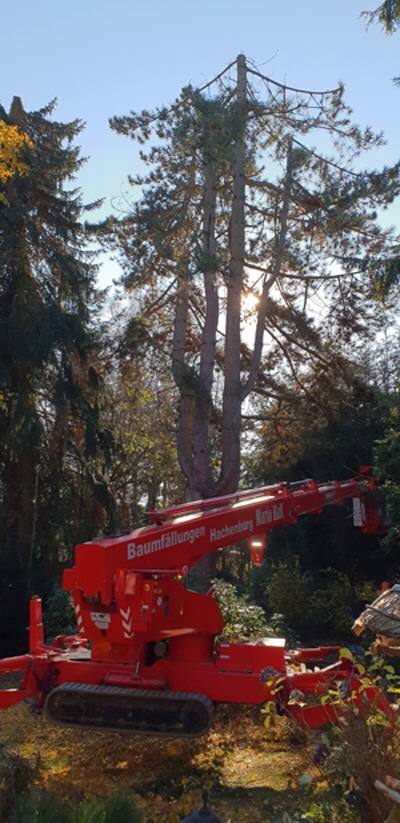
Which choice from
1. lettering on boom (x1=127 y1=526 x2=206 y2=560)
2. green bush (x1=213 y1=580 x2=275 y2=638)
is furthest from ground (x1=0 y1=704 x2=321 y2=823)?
lettering on boom (x1=127 y1=526 x2=206 y2=560)

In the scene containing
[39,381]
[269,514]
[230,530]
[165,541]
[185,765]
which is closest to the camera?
[185,765]

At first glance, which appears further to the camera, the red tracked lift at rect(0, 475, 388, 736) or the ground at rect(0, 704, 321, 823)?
the red tracked lift at rect(0, 475, 388, 736)

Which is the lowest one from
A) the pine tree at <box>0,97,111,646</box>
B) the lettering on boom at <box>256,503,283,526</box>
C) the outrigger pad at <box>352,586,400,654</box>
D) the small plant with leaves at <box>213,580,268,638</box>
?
the small plant with leaves at <box>213,580,268,638</box>

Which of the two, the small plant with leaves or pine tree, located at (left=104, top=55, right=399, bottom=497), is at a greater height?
pine tree, located at (left=104, top=55, right=399, bottom=497)

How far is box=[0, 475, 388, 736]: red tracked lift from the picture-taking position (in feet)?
22.3

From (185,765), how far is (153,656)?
117 centimetres

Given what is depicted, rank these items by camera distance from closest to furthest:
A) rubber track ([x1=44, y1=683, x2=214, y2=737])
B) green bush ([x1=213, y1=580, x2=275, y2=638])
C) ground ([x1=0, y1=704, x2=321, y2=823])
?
ground ([x1=0, y1=704, x2=321, y2=823]) < rubber track ([x1=44, y1=683, x2=214, y2=737]) < green bush ([x1=213, y1=580, x2=275, y2=638])

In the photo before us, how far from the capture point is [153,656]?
295 inches

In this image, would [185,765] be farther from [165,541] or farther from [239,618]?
[239,618]

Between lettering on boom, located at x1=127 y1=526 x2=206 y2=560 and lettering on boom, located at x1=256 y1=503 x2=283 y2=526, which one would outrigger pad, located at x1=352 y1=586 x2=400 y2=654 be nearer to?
lettering on boom, located at x1=127 y1=526 x2=206 y2=560

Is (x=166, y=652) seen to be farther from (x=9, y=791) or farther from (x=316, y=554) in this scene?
(x=316, y=554)

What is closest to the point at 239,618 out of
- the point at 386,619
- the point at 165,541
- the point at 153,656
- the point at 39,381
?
the point at 153,656

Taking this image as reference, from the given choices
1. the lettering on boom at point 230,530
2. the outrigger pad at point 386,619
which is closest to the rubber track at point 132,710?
the lettering on boom at point 230,530

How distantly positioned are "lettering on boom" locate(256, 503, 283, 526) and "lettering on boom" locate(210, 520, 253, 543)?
230 millimetres
